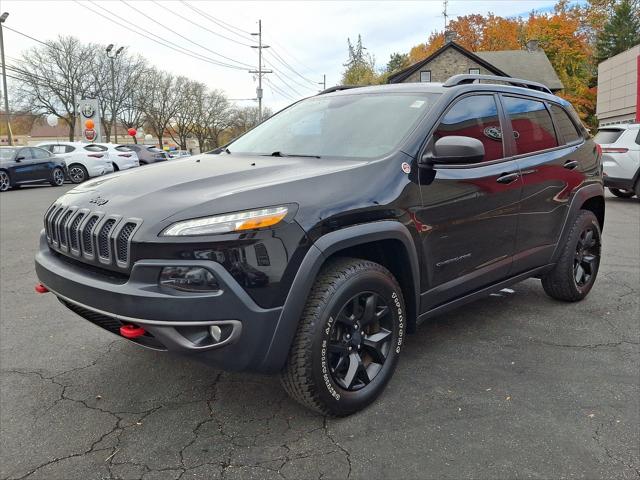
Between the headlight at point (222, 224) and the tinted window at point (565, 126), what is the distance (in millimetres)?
3159

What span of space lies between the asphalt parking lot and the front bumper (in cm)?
51

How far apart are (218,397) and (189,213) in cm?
123

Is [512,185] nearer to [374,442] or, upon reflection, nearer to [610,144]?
[374,442]

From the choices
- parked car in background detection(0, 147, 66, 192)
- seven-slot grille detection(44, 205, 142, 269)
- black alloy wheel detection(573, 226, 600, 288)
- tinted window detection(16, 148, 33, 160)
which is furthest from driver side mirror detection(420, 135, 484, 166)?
tinted window detection(16, 148, 33, 160)

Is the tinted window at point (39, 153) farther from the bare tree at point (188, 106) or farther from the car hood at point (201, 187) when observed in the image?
the bare tree at point (188, 106)

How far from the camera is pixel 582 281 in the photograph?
471 cm

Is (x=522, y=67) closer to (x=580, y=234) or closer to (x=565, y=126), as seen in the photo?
(x=565, y=126)

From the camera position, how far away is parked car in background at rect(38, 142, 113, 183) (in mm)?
19531

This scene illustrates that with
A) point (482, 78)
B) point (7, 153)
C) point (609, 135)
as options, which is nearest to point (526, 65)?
point (609, 135)

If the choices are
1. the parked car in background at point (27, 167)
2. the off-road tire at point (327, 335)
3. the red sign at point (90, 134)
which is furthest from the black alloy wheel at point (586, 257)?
the red sign at point (90, 134)

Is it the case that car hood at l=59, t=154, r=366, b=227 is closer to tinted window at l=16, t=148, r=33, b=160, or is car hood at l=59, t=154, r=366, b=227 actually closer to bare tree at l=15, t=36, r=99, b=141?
tinted window at l=16, t=148, r=33, b=160

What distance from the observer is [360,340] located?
2.76m

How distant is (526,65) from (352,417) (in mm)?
52778

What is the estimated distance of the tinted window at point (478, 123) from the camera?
332cm
